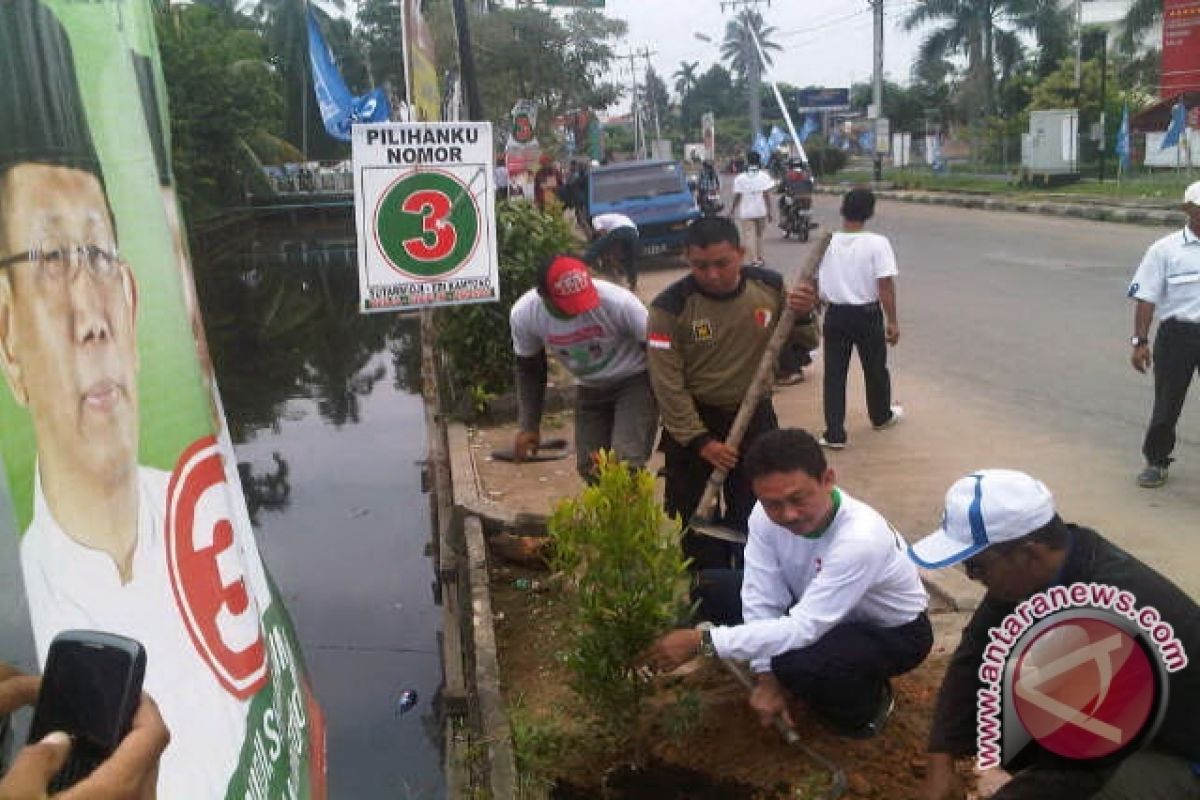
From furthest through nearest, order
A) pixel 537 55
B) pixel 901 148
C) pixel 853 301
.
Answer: pixel 901 148 < pixel 537 55 < pixel 853 301

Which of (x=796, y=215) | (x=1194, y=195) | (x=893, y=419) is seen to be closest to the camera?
(x=1194, y=195)

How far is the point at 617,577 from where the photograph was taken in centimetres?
319

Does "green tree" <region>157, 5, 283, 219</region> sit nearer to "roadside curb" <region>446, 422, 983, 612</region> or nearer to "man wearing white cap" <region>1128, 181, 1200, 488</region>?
"roadside curb" <region>446, 422, 983, 612</region>

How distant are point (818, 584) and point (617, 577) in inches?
21.7

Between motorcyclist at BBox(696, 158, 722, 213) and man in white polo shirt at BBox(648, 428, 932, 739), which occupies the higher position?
motorcyclist at BBox(696, 158, 722, 213)

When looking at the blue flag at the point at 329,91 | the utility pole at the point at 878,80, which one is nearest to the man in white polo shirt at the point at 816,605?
the blue flag at the point at 329,91

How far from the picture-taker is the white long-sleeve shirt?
10.0ft

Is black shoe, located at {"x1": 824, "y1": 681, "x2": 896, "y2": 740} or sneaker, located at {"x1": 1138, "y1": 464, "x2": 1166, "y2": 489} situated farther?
sneaker, located at {"x1": 1138, "y1": 464, "x2": 1166, "y2": 489}

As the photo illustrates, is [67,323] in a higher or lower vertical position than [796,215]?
higher

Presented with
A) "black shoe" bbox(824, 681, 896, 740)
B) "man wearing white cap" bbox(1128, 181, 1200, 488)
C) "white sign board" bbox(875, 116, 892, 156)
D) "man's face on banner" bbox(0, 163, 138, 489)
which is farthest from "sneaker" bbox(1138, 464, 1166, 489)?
"white sign board" bbox(875, 116, 892, 156)

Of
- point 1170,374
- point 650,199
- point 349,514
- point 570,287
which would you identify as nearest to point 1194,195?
point 1170,374

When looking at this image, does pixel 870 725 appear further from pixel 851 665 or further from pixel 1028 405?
pixel 1028 405

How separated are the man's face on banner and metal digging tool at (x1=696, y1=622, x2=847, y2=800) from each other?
2.21 m

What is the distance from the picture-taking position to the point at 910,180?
3481 centimetres
